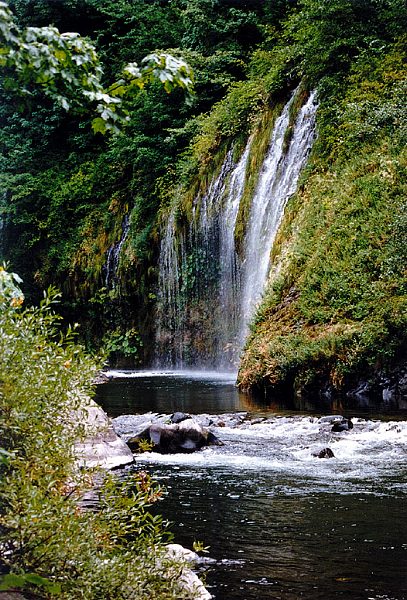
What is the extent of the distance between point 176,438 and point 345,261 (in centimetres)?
793

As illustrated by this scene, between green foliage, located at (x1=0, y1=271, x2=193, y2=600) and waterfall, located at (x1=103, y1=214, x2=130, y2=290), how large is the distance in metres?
24.2

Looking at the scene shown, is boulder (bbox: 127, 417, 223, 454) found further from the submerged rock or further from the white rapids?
the submerged rock

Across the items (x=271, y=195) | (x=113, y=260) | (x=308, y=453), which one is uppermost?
(x=271, y=195)

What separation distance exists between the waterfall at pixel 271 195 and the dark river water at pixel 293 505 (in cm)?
929

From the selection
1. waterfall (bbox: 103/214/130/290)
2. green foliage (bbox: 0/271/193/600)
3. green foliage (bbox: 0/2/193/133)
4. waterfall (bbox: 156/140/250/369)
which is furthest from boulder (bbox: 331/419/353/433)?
waterfall (bbox: 103/214/130/290)

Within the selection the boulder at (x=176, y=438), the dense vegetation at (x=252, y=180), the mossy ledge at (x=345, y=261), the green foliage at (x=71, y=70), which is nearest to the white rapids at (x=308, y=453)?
the boulder at (x=176, y=438)

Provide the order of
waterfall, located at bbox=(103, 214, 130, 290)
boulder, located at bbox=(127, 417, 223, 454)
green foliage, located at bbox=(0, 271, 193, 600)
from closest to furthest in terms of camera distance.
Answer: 1. green foliage, located at bbox=(0, 271, 193, 600)
2. boulder, located at bbox=(127, 417, 223, 454)
3. waterfall, located at bbox=(103, 214, 130, 290)

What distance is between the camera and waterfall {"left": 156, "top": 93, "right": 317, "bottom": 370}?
21.2 m

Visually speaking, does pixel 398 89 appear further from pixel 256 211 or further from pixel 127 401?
pixel 127 401

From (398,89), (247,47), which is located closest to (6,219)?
(247,47)

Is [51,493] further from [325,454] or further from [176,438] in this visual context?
[176,438]

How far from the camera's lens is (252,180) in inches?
877

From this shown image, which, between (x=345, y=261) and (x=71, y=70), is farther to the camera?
(x=345, y=261)

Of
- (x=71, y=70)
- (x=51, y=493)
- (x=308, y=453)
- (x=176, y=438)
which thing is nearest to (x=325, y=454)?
(x=308, y=453)
